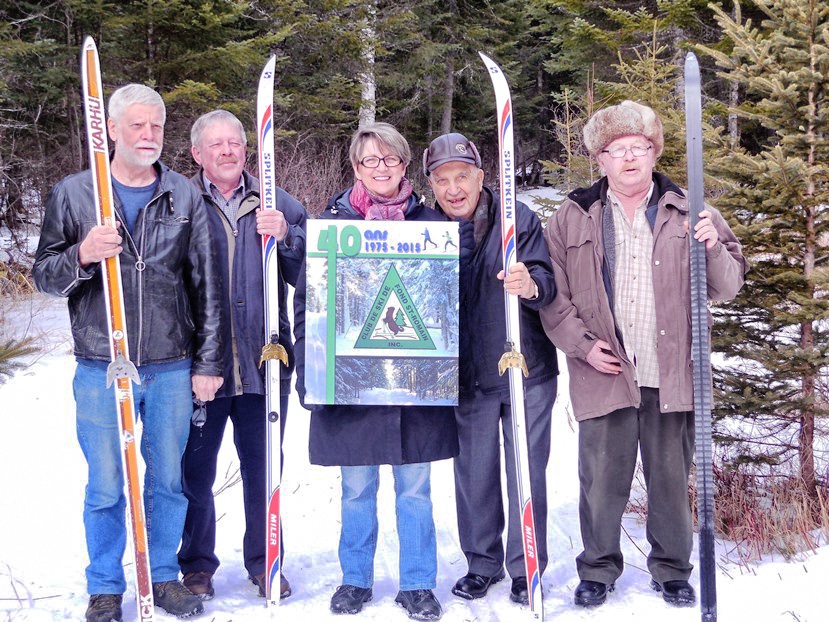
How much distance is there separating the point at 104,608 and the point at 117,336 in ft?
3.69

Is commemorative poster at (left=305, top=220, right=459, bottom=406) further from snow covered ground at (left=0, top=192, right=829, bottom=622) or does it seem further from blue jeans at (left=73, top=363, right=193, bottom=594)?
snow covered ground at (left=0, top=192, right=829, bottom=622)

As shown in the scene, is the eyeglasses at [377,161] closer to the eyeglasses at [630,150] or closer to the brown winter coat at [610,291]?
the brown winter coat at [610,291]

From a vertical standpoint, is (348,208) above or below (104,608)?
above

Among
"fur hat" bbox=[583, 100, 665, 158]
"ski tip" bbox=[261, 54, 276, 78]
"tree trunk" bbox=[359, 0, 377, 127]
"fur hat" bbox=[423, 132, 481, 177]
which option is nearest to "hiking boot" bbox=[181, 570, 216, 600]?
Result: "fur hat" bbox=[423, 132, 481, 177]

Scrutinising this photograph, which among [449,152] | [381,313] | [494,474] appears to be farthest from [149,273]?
[494,474]

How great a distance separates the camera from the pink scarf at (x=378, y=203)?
3.13 metres

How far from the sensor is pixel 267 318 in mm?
3215

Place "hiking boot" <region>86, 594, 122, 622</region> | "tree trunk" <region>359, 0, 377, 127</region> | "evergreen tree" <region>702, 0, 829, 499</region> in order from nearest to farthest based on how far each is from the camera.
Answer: "hiking boot" <region>86, 594, 122, 622</region> < "evergreen tree" <region>702, 0, 829, 499</region> < "tree trunk" <region>359, 0, 377, 127</region>

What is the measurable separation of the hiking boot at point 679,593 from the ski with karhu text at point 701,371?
0.32 meters

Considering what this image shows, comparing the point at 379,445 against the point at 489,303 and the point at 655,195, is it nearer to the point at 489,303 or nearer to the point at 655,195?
the point at 489,303

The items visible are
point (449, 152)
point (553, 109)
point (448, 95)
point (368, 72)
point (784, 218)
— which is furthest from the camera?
point (448, 95)

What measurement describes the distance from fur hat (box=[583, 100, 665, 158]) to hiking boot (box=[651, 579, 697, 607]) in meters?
1.87

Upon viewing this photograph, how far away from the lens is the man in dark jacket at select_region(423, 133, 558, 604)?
326 cm

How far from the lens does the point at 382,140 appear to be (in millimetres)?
3074
